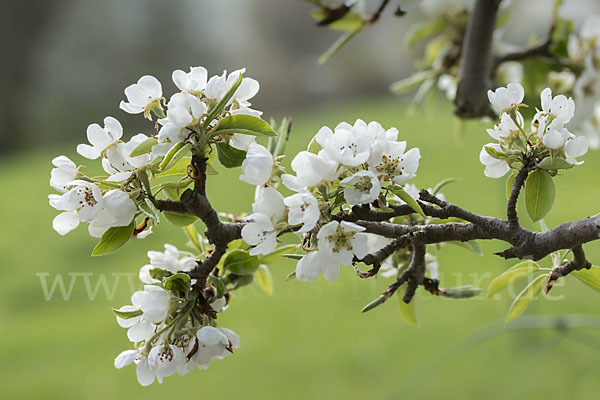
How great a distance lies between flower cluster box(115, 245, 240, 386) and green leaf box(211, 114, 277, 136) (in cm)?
12

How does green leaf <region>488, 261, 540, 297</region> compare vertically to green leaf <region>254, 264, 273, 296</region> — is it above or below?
above

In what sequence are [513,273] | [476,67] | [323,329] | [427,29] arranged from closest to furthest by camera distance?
[513,273] → [476,67] → [427,29] → [323,329]

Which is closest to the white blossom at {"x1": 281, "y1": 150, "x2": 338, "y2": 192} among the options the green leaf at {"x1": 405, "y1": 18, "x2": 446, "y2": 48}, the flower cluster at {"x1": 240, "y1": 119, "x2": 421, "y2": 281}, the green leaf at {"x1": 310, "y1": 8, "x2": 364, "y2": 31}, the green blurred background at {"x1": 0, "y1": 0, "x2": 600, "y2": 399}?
the flower cluster at {"x1": 240, "y1": 119, "x2": 421, "y2": 281}

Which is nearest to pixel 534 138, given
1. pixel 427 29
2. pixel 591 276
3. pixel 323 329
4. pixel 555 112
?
pixel 555 112

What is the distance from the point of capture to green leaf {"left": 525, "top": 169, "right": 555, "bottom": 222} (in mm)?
423

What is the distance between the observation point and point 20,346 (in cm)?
213

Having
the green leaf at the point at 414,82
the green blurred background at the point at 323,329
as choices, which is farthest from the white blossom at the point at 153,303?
the green leaf at the point at 414,82

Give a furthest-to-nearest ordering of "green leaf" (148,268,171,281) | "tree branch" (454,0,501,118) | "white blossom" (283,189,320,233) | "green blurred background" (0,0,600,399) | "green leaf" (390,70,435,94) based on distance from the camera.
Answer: "green blurred background" (0,0,600,399), "green leaf" (390,70,435,94), "tree branch" (454,0,501,118), "green leaf" (148,268,171,281), "white blossom" (283,189,320,233)

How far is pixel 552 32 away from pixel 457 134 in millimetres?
191

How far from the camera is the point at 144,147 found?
403 mm

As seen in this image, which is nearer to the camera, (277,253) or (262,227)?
(262,227)

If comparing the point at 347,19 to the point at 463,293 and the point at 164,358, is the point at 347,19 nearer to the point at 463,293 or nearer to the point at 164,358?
the point at 463,293

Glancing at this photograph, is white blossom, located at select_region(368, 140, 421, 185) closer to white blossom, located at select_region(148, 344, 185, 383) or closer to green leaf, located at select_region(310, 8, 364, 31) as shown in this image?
white blossom, located at select_region(148, 344, 185, 383)

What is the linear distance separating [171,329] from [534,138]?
0.30 meters
